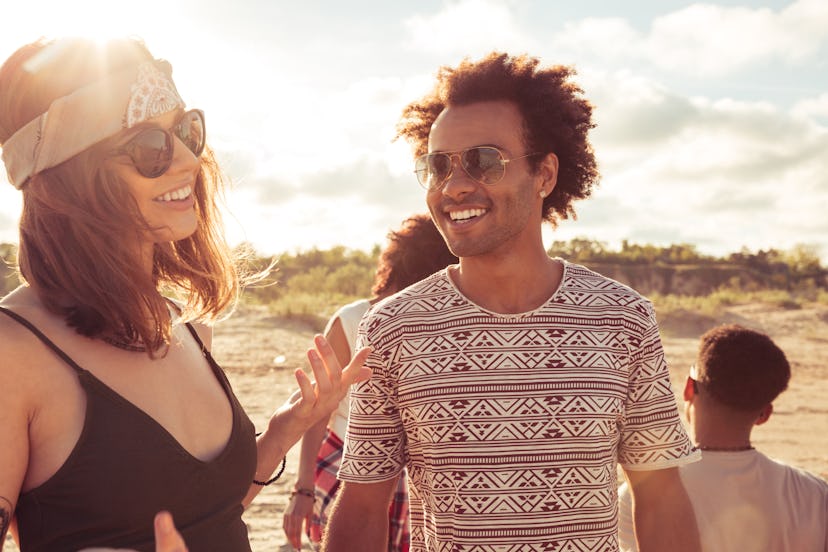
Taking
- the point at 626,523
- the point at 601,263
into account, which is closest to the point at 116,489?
the point at 626,523

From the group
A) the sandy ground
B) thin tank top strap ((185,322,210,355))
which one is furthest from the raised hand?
the sandy ground

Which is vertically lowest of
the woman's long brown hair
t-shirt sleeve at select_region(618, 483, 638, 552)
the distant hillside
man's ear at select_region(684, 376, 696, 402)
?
the distant hillside

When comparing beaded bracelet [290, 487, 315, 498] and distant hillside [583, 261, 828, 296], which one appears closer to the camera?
beaded bracelet [290, 487, 315, 498]

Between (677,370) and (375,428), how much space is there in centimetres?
1408

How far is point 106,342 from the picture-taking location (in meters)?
2.05

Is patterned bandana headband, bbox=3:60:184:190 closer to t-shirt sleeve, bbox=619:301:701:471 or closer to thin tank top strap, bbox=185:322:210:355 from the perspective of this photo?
thin tank top strap, bbox=185:322:210:355

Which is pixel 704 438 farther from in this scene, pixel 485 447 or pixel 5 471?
pixel 5 471

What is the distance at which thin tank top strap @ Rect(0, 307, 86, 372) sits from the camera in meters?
1.85

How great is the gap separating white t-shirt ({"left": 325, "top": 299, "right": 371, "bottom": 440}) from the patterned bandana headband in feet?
6.44

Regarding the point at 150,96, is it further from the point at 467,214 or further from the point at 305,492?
the point at 305,492

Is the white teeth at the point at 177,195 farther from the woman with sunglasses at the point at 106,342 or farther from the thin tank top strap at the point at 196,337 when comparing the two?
the thin tank top strap at the point at 196,337

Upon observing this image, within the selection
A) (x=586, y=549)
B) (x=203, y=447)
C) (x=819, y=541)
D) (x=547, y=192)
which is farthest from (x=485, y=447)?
(x=819, y=541)

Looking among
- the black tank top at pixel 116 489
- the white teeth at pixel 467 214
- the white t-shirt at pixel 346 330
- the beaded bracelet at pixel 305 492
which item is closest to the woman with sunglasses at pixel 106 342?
the black tank top at pixel 116 489

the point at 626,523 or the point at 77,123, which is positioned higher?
the point at 77,123
